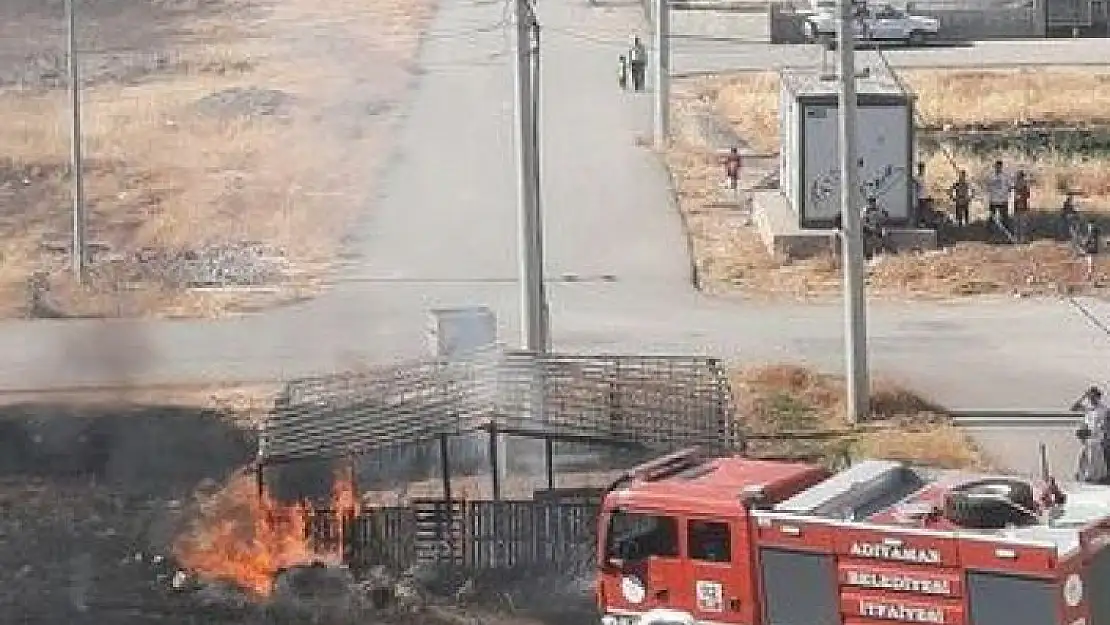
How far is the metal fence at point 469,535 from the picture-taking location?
16.3 metres

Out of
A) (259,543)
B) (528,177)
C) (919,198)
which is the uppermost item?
(528,177)

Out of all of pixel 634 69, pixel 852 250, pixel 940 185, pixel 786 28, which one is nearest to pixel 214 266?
pixel 940 185

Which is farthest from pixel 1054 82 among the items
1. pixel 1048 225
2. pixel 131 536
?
pixel 131 536

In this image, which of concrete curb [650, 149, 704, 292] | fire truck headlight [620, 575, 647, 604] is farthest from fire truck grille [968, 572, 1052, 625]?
concrete curb [650, 149, 704, 292]

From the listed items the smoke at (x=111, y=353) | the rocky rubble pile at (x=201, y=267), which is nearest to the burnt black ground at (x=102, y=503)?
the smoke at (x=111, y=353)

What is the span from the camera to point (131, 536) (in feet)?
59.3

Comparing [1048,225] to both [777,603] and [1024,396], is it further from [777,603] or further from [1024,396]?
[777,603]

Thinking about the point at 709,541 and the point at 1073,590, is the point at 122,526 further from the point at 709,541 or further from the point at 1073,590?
the point at 1073,590

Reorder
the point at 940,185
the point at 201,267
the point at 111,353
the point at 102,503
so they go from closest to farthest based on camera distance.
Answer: the point at 102,503, the point at 111,353, the point at 201,267, the point at 940,185

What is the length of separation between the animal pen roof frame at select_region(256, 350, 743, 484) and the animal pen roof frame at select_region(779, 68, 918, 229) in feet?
30.9

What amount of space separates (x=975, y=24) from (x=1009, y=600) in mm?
38422

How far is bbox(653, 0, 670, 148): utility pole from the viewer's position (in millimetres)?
36312

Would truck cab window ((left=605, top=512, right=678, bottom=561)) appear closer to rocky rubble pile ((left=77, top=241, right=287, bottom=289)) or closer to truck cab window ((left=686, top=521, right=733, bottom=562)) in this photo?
truck cab window ((left=686, top=521, right=733, bottom=562))

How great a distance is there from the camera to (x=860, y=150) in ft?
92.0
